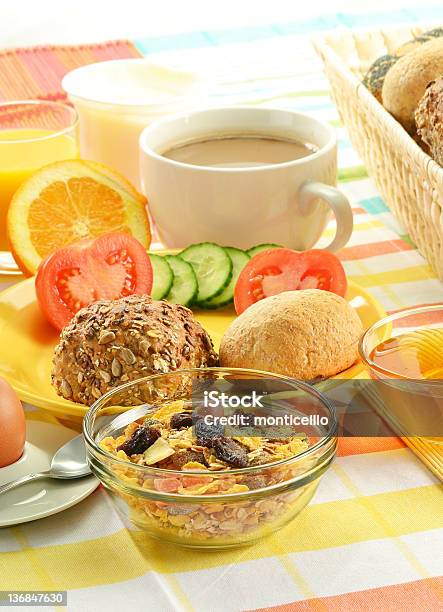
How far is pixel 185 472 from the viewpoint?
2.86 ft

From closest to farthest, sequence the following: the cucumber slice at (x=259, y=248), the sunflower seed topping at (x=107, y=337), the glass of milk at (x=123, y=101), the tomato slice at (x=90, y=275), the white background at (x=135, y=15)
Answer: the sunflower seed topping at (x=107, y=337)
the tomato slice at (x=90, y=275)
the cucumber slice at (x=259, y=248)
the glass of milk at (x=123, y=101)
the white background at (x=135, y=15)

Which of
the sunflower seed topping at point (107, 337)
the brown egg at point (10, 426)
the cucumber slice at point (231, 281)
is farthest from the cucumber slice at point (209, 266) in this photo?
the brown egg at point (10, 426)

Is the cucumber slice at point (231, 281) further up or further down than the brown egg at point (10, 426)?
further down

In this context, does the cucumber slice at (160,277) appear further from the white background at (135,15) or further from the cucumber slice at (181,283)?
the white background at (135,15)

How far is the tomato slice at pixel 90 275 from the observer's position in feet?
4.33

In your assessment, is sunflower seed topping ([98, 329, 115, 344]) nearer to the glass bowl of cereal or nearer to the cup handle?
the glass bowl of cereal

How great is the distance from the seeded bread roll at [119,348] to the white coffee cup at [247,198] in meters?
0.39

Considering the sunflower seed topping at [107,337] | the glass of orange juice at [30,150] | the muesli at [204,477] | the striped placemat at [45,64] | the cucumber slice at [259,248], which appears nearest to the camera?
the muesli at [204,477]

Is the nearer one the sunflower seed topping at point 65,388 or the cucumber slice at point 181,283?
the sunflower seed topping at point 65,388

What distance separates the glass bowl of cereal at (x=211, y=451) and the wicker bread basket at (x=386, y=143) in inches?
17.4

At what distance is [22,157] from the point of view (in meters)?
1.68

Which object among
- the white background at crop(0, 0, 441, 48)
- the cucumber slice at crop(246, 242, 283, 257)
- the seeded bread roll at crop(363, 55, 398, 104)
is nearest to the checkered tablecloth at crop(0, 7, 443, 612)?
the cucumber slice at crop(246, 242, 283, 257)

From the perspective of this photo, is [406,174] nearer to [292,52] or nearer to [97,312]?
[97,312]

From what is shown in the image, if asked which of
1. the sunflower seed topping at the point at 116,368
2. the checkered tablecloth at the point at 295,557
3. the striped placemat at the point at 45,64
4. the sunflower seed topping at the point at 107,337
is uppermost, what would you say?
the striped placemat at the point at 45,64
